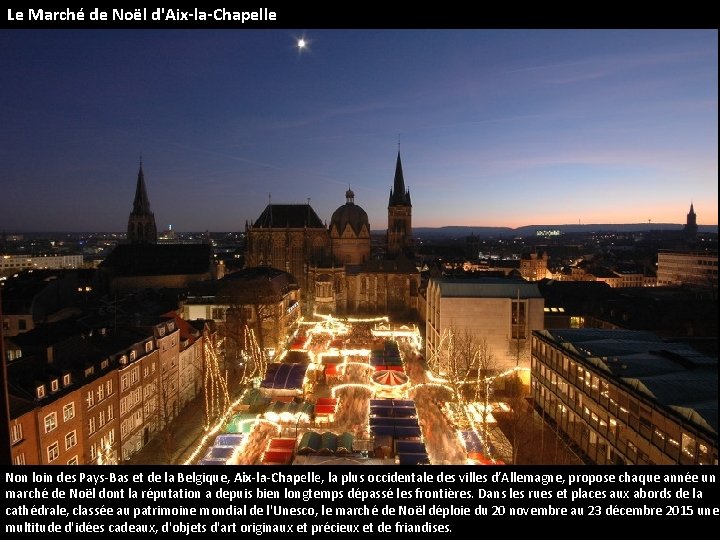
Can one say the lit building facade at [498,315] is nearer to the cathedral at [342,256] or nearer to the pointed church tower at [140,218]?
the cathedral at [342,256]

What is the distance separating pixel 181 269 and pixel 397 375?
40.6 meters

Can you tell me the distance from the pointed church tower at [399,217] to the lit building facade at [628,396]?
52.3 meters

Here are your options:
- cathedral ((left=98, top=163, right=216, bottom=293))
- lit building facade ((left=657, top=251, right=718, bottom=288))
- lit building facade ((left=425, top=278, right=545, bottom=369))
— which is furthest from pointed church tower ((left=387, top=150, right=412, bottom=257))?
lit building facade ((left=425, top=278, right=545, bottom=369))

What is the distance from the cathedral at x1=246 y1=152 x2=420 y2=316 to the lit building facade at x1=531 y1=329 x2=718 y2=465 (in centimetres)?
3180

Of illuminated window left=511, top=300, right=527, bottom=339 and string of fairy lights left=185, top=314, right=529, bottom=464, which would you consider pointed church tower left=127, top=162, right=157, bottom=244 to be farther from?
illuminated window left=511, top=300, right=527, bottom=339

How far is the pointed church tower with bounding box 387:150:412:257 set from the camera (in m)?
79.8

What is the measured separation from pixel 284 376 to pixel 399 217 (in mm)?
54550

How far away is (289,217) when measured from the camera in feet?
232

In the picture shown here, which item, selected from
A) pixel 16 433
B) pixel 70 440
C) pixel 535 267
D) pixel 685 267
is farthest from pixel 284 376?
pixel 535 267

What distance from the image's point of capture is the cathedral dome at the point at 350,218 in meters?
69.7

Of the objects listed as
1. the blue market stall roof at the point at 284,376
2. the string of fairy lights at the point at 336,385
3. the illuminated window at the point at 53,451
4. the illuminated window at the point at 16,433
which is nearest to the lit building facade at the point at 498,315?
the string of fairy lights at the point at 336,385

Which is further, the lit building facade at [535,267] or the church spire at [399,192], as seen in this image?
the lit building facade at [535,267]
